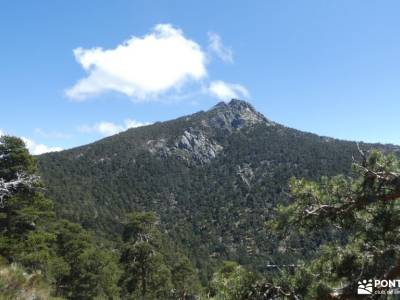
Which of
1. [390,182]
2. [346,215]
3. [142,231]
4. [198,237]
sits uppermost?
[390,182]

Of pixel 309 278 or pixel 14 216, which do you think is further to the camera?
pixel 14 216

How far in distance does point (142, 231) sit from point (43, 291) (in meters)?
26.4

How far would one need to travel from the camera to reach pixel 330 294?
5.71 metres

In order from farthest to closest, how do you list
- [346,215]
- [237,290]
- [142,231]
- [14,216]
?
[142,231] < [14,216] < [346,215] < [237,290]

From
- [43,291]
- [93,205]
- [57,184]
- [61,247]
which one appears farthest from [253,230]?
[43,291]

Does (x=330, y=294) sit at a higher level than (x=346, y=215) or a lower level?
lower

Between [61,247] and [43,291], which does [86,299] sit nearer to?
[61,247]

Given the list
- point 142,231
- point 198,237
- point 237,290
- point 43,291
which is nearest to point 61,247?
point 142,231

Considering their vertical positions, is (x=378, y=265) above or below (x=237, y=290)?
above

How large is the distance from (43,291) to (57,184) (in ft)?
608

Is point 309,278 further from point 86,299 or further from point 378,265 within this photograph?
point 86,299

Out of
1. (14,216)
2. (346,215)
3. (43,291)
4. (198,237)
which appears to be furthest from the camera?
(198,237)

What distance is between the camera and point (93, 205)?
602 feet

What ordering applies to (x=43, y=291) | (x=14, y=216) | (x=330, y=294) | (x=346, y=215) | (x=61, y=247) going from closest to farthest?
(x=330, y=294) → (x=346, y=215) → (x=43, y=291) → (x=14, y=216) → (x=61, y=247)
